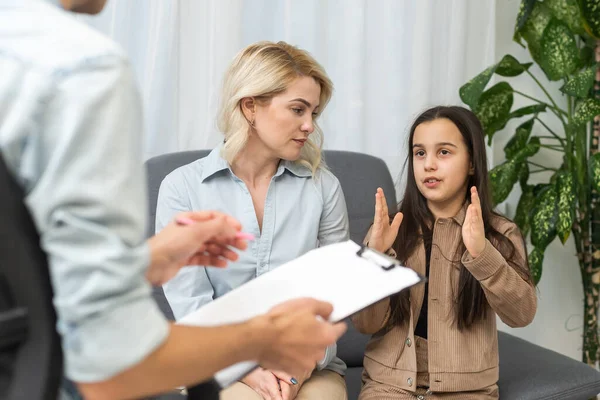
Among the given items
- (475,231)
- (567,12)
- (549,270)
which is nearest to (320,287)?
(475,231)

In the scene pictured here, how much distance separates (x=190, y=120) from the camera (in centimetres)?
236

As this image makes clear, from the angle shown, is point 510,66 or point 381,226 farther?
point 510,66

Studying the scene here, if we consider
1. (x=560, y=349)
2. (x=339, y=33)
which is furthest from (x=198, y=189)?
(x=560, y=349)

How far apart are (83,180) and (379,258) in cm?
59

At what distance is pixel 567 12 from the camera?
251cm

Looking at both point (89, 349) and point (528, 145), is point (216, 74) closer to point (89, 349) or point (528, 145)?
point (528, 145)

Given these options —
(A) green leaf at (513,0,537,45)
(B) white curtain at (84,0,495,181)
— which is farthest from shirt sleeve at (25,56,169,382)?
(A) green leaf at (513,0,537,45)

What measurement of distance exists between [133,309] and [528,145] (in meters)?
2.10

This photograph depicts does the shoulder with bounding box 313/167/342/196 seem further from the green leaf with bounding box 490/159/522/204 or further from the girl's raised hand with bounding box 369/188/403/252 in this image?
the green leaf with bounding box 490/159/522/204

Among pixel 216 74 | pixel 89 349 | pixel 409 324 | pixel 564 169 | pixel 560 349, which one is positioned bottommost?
pixel 560 349

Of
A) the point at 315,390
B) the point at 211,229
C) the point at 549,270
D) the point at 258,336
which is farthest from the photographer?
the point at 549,270

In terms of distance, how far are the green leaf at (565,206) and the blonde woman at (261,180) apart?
2.97ft

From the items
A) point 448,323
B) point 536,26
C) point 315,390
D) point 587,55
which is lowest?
point 315,390

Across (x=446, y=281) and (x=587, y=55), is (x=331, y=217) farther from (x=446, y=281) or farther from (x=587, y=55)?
(x=587, y=55)
